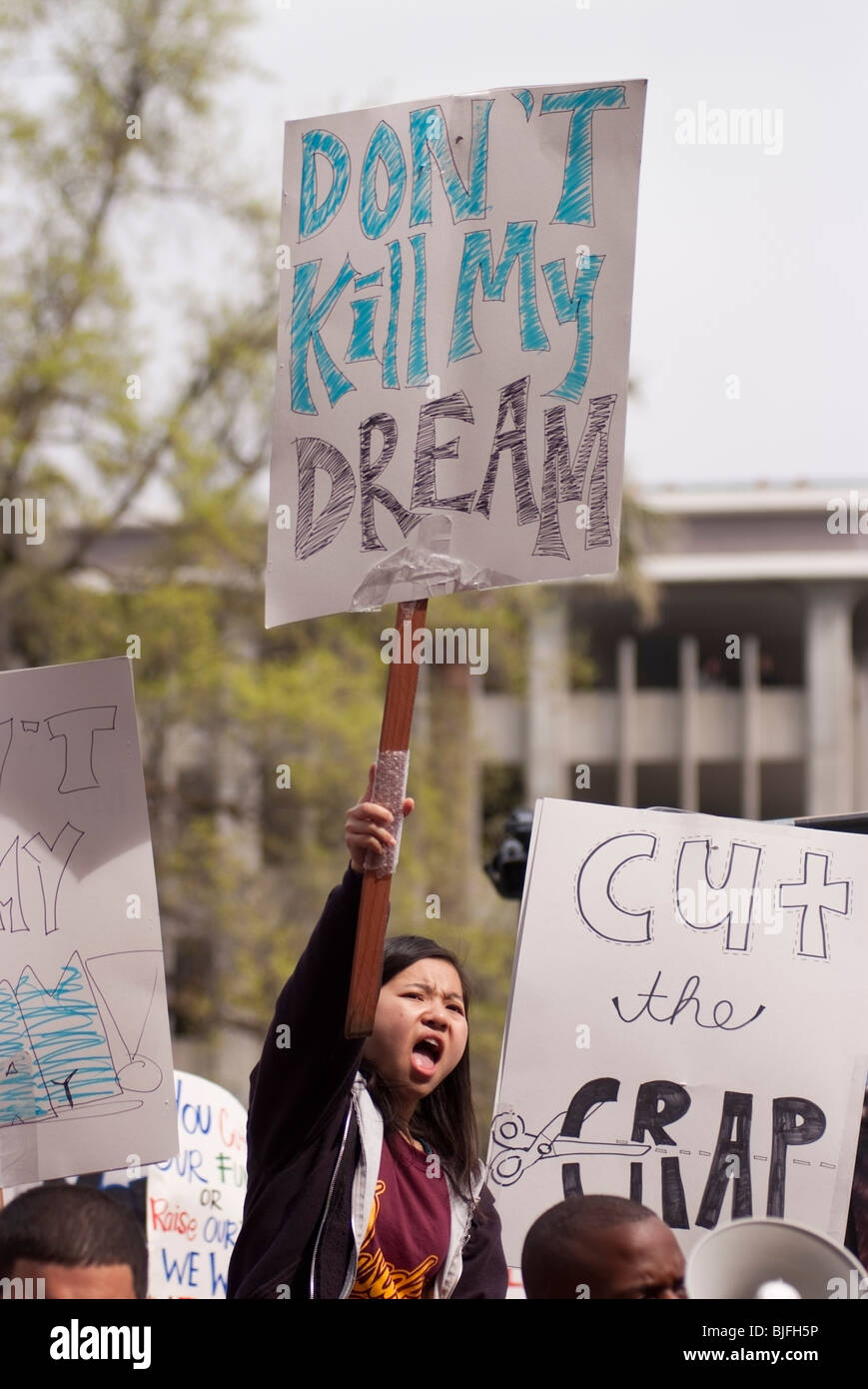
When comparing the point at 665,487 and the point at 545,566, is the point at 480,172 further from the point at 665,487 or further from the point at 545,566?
the point at 665,487

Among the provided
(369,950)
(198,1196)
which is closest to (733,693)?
(198,1196)

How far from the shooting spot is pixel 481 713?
18.2 meters

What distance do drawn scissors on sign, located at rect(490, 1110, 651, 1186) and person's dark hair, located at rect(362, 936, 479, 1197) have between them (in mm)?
223

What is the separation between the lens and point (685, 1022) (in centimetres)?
271

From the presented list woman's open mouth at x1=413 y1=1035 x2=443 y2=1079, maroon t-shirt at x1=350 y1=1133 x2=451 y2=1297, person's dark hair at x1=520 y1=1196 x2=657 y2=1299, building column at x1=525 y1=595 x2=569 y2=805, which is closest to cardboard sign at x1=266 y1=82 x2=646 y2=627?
woman's open mouth at x1=413 y1=1035 x2=443 y2=1079

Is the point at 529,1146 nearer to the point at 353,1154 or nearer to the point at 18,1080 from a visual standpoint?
the point at 353,1154

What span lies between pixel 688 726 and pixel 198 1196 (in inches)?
633

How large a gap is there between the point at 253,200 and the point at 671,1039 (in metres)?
9.12

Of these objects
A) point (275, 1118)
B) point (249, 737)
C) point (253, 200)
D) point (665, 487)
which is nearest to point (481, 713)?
point (665, 487)

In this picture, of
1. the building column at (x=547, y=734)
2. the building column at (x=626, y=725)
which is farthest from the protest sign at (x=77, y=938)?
the building column at (x=626, y=725)

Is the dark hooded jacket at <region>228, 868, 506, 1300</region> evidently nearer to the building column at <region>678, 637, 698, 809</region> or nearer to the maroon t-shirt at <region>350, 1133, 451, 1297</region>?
the maroon t-shirt at <region>350, 1133, 451, 1297</region>

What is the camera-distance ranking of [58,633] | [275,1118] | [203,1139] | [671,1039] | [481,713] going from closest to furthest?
[275,1118] → [671,1039] → [203,1139] → [58,633] → [481,713]

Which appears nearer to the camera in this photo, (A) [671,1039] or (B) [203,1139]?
(A) [671,1039]
